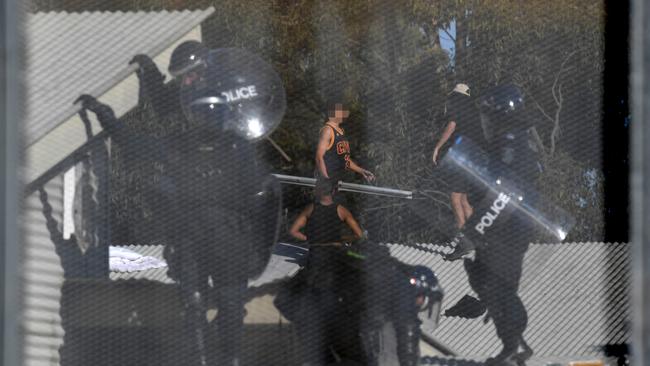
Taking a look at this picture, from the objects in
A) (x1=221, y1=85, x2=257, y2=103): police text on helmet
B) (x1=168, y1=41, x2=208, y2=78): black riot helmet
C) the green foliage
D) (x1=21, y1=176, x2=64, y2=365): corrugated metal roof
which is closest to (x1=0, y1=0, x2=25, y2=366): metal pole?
(x1=21, y1=176, x2=64, y2=365): corrugated metal roof

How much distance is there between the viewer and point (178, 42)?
2.68m

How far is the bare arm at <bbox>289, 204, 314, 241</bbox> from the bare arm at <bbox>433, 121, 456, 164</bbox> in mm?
387

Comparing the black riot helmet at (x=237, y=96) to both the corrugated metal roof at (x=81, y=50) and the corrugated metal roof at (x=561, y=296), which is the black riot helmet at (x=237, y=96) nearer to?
the corrugated metal roof at (x=81, y=50)

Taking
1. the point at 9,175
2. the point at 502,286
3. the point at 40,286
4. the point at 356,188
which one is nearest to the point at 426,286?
the point at 502,286

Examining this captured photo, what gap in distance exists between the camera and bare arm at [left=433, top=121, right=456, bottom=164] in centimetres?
275

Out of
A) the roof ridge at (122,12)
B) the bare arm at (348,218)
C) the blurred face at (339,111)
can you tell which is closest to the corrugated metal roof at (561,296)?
the bare arm at (348,218)

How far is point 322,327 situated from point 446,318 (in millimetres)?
358

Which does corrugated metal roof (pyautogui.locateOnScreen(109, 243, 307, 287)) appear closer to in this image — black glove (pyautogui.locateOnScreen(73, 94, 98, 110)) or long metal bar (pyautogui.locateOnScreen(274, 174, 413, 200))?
long metal bar (pyautogui.locateOnScreen(274, 174, 413, 200))

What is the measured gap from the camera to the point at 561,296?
109 inches

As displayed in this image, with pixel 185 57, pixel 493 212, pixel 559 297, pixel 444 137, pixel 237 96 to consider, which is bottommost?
pixel 559 297

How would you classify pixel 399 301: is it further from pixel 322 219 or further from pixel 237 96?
pixel 237 96

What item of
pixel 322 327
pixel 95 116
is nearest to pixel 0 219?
pixel 95 116

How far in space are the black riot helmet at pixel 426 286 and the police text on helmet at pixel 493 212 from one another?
200 millimetres

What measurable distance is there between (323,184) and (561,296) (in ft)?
2.52
